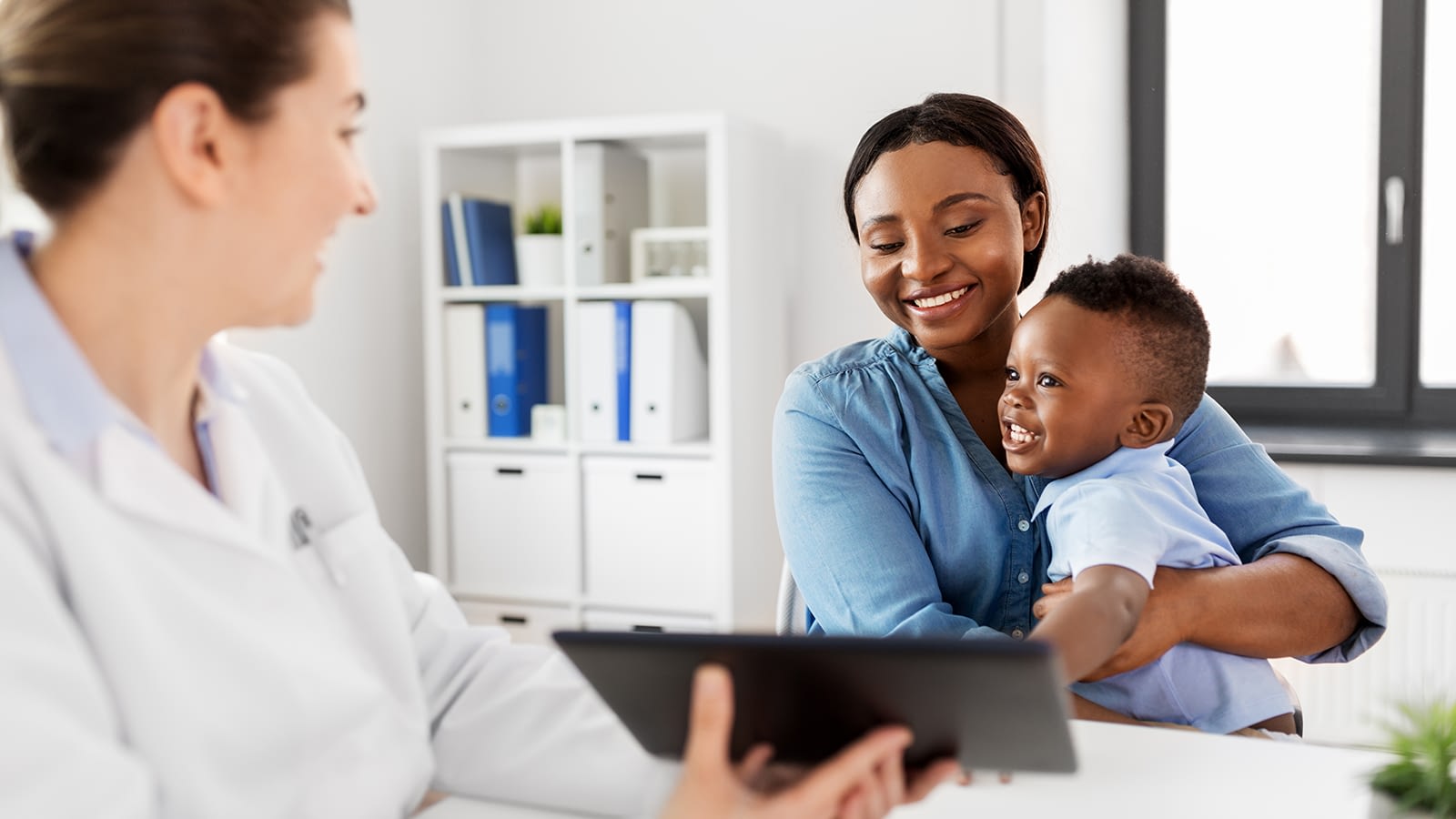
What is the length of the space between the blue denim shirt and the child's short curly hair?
0.43 feet

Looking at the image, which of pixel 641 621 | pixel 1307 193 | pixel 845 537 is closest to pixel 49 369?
pixel 845 537

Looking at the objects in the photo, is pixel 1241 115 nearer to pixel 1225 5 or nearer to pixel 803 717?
pixel 1225 5

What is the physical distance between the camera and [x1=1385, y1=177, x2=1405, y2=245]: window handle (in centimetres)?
339

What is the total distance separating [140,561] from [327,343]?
2.68 metres

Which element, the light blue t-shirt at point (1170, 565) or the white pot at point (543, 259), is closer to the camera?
the light blue t-shirt at point (1170, 565)

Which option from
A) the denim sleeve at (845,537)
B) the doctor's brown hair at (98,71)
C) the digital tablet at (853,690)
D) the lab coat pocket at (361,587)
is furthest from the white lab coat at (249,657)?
the denim sleeve at (845,537)

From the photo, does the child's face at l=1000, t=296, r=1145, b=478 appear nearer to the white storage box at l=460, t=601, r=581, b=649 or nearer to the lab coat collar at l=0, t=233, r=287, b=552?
the lab coat collar at l=0, t=233, r=287, b=552

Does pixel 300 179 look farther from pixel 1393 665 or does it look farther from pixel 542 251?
pixel 1393 665

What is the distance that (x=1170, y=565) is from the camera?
138 cm

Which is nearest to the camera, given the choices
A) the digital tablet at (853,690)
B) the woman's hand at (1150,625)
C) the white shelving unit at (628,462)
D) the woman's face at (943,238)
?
the digital tablet at (853,690)

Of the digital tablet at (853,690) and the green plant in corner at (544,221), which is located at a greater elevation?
the green plant in corner at (544,221)

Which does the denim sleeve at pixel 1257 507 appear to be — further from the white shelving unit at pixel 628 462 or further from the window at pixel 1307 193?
the window at pixel 1307 193

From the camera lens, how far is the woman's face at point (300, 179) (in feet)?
3.09

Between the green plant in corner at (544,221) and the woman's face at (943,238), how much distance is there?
6.70 feet
